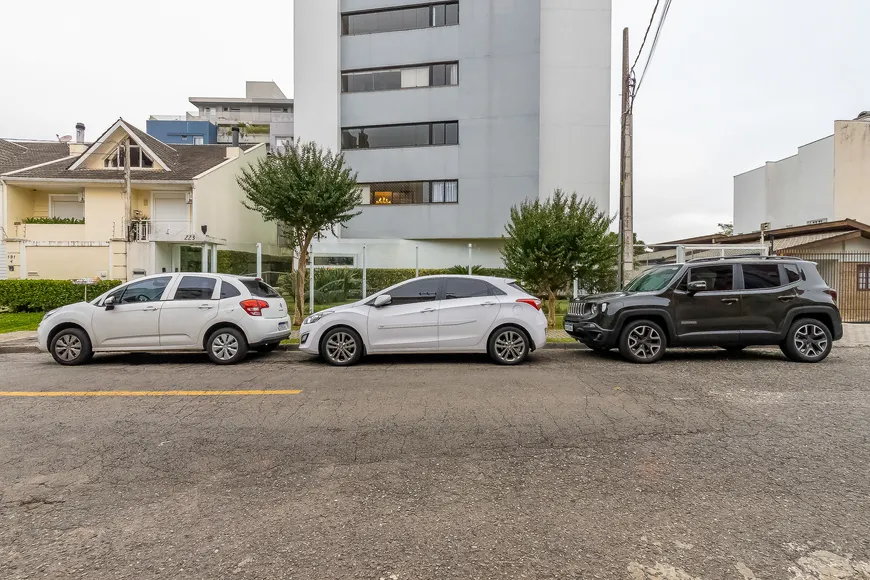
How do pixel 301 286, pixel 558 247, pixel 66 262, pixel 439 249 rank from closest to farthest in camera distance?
pixel 558 247
pixel 301 286
pixel 66 262
pixel 439 249

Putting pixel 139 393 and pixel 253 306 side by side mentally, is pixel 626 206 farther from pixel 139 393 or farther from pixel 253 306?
pixel 139 393

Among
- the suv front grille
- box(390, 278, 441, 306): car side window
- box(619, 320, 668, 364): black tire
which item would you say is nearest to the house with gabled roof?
box(390, 278, 441, 306): car side window

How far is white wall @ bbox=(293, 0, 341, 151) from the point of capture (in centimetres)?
2588

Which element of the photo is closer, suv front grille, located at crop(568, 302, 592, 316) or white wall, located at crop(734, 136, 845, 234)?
suv front grille, located at crop(568, 302, 592, 316)

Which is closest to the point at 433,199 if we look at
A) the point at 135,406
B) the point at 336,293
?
the point at 336,293

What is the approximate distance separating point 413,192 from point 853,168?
2249 centimetres

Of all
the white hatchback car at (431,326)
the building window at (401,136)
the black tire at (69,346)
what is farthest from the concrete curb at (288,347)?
the building window at (401,136)

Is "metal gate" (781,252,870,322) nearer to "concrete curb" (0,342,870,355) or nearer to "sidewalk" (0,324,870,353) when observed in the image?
"sidewalk" (0,324,870,353)

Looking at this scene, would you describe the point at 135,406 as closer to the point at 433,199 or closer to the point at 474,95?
the point at 433,199

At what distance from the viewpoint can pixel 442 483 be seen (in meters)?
3.78

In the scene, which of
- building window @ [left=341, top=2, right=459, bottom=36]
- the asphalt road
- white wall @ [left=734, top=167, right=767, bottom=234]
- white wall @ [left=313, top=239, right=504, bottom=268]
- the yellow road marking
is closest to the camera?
the asphalt road

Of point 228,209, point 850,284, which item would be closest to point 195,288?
point 850,284

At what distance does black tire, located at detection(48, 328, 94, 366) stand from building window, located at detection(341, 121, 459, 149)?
63.1ft

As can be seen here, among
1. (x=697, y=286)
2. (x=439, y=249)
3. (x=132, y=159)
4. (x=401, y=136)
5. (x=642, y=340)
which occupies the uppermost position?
(x=401, y=136)
